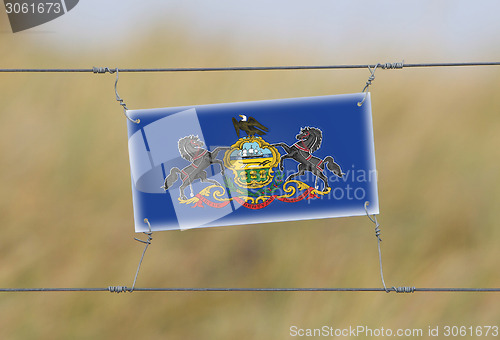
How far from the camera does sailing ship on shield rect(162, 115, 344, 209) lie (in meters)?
3.35

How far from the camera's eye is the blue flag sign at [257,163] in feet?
11.0

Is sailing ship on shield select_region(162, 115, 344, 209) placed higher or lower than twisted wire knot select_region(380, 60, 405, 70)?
lower

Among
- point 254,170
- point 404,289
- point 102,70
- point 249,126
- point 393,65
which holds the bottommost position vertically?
point 404,289

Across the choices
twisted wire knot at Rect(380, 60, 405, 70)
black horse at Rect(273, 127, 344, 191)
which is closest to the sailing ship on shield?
black horse at Rect(273, 127, 344, 191)

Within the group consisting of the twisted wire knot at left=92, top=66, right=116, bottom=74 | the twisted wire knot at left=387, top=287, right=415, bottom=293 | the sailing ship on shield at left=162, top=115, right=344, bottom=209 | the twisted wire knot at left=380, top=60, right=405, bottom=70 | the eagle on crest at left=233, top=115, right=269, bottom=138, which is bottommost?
the twisted wire knot at left=387, top=287, right=415, bottom=293

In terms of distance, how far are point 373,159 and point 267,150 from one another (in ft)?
1.86

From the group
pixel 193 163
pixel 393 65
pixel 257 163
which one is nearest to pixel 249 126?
pixel 257 163

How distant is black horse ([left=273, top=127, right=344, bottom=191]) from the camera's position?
3346 mm

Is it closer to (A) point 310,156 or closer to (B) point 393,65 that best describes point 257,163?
(A) point 310,156

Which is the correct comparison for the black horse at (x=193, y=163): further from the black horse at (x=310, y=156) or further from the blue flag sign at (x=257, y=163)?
the black horse at (x=310, y=156)

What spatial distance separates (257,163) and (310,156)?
0.94 feet

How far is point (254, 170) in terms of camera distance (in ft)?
11.0

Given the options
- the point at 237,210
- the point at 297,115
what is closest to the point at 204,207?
the point at 237,210

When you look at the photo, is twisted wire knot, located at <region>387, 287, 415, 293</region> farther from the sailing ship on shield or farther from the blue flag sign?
the sailing ship on shield
